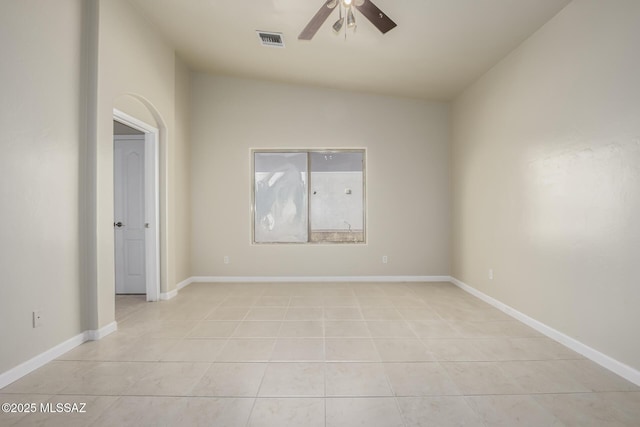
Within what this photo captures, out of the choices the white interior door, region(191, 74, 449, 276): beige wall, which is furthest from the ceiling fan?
the white interior door

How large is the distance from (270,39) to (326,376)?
3.52 metres

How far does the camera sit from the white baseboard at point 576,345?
2051 millimetres

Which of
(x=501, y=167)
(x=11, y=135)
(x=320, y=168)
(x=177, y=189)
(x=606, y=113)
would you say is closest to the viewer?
(x=11, y=135)

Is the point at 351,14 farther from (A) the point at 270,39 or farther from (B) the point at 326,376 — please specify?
(B) the point at 326,376

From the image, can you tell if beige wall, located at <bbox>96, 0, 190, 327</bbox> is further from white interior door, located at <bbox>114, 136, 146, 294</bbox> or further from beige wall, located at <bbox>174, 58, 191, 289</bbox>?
white interior door, located at <bbox>114, 136, 146, 294</bbox>

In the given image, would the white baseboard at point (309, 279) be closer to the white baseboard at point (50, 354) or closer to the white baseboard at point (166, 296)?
the white baseboard at point (166, 296)

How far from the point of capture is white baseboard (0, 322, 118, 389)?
2.02 meters

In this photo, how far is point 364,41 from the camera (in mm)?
3371

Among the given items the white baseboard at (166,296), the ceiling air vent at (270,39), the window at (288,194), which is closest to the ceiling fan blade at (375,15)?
the ceiling air vent at (270,39)

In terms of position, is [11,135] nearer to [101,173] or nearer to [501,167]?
[101,173]

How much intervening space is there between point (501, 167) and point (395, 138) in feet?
5.95

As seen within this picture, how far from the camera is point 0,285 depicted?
77.4 inches

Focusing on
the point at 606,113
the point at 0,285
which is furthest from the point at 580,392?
the point at 0,285

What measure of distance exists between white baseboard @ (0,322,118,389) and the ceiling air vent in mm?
3389
